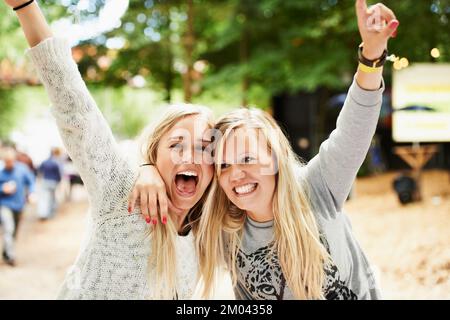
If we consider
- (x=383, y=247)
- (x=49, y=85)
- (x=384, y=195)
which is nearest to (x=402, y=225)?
(x=383, y=247)

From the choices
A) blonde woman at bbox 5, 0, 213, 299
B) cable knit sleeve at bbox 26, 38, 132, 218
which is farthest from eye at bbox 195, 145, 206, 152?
cable knit sleeve at bbox 26, 38, 132, 218

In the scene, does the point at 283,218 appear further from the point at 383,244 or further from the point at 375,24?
the point at 383,244

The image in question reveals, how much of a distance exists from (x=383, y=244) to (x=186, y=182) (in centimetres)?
303

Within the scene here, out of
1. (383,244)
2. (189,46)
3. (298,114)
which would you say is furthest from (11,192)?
(298,114)

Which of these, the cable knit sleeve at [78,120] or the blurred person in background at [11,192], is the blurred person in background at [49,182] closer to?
the blurred person in background at [11,192]

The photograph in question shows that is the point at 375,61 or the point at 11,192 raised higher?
the point at 11,192

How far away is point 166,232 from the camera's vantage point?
2.85 feet

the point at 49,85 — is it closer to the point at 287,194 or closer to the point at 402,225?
the point at 287,194

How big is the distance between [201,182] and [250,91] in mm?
4821

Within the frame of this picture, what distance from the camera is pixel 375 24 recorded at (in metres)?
0.71

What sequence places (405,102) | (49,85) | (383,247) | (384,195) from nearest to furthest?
(49,85) < (405,102) < (383,247) < (384,195)

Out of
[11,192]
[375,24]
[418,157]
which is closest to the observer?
[375,24]

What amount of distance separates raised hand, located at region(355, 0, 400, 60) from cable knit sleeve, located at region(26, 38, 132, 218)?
0.43m

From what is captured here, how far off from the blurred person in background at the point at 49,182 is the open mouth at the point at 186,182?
14.6 feet
